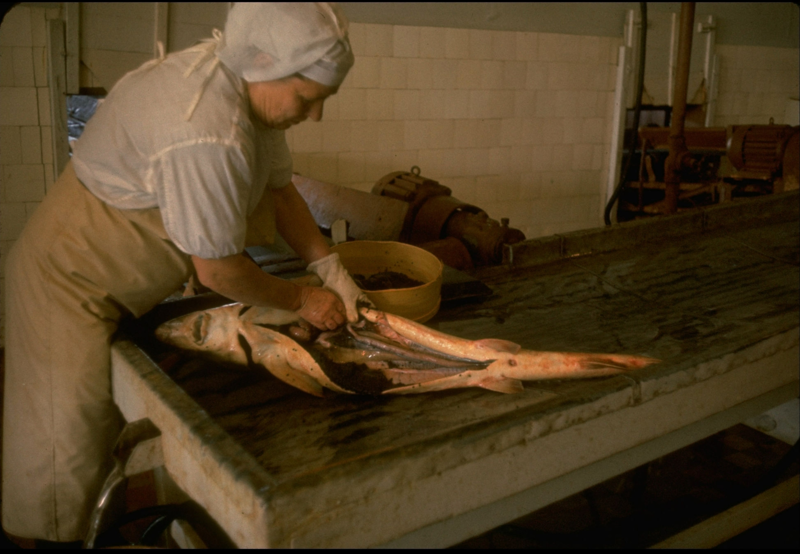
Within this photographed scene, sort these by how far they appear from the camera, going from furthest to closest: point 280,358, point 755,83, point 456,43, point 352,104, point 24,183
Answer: point 755,83 → point 456,43 → point 352,104 → point 24,183 → point 280,358

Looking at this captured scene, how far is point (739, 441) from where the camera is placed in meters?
3.53

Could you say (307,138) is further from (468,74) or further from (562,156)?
(562,156)

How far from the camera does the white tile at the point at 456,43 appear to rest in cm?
498

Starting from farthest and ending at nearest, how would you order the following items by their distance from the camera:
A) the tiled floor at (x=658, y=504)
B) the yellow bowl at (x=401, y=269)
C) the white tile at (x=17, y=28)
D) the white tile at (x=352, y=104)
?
the white tile at (x=352, y=104)
the white tile at (x=17, y=28)
the tiled floor at (x=658, y=504)
the yellow bowl at (x=401, y=269)

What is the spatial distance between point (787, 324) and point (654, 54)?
184 inches

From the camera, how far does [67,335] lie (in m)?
1.74

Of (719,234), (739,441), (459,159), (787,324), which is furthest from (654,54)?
(787,324)

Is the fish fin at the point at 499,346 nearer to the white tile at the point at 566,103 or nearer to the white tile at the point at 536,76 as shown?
the white tile at the point at 536,76

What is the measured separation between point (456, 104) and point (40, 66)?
3034mm

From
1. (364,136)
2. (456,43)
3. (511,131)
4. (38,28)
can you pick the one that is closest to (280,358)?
(38,28)

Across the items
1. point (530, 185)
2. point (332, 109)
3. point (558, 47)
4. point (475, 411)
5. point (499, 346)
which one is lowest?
point (475, 411)

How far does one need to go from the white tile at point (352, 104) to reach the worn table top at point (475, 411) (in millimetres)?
2401

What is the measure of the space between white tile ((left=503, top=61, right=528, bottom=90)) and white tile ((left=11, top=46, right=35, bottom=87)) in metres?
3.54

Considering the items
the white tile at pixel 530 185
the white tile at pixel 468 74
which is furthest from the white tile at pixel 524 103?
the white tile at pixel 530 185
